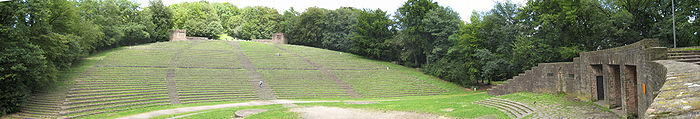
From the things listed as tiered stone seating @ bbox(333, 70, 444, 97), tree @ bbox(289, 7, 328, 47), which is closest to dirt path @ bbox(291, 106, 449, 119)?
tiered stone seating @ bbox(333, 70, 444, 97)

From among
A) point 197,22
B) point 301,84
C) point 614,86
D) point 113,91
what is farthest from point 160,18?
point 614,86

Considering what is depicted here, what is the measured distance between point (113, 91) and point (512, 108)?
25949 millimetres

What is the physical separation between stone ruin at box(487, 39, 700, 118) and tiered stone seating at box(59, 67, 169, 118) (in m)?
24.4

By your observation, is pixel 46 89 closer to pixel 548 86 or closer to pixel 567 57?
pixel 548 86

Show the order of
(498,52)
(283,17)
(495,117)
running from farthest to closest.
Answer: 1. (283,17)
2. (498,52)
3. (495,117)

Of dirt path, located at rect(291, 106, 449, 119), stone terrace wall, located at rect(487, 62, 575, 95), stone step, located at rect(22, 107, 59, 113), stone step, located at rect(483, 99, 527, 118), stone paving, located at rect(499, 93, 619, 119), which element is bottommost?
stone step, located at rect(22, 107, 59, 113)

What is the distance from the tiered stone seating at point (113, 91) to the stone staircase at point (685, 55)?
1041 inches

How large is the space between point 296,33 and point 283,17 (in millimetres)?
12577

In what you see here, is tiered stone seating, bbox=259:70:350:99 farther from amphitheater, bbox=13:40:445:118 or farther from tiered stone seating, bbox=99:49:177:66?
tiered stone seating, bbox=99:49:177:66

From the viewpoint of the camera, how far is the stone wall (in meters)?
9.88

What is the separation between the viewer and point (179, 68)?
123ft

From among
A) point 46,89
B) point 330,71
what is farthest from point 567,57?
point 46,89

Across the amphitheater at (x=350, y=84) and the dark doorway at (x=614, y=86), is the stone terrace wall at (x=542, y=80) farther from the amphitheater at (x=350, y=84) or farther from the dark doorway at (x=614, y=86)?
the dark doorway at (x=614, y=86)

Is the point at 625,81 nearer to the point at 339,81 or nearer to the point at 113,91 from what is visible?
the point at 339,81
